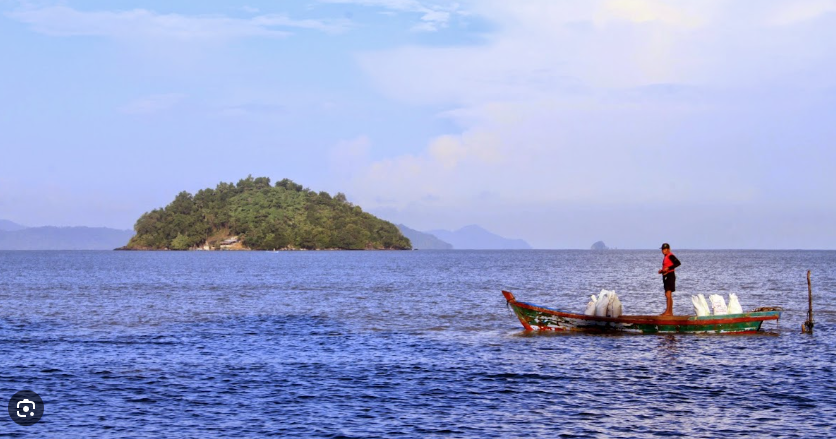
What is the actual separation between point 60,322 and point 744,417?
36201 mm

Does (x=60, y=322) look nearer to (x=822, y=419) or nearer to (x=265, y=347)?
(x=265, y=347)

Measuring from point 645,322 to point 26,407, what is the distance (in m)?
25.7

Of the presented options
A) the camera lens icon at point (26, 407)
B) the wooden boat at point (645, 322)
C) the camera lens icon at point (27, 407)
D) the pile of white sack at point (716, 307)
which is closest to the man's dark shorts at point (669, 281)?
the wooden boat at point (645, 322)

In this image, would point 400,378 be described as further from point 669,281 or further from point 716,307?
point 716,307

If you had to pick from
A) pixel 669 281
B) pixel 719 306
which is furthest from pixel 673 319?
pixel 719 306

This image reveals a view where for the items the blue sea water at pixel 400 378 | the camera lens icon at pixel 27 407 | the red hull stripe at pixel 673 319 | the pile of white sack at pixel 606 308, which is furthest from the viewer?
the pile of white sack at pixel 606 308

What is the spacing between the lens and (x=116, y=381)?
25.0m

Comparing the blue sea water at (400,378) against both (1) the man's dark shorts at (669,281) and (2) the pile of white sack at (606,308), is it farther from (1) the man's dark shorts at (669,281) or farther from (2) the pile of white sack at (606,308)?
(1) the man's dark shorts at (669,281)

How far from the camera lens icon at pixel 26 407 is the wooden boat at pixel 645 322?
22015mm

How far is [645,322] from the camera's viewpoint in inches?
1442

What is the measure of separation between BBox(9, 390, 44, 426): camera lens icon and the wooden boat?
867 inches

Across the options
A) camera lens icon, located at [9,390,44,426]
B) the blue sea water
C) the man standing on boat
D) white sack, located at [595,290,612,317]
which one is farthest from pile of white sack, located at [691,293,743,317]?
camera lens icon, located at [9,390,44,426]

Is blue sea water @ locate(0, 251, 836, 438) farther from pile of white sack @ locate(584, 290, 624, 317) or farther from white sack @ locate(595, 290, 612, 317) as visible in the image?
white sack @ locate(595, 290, 612, 317)

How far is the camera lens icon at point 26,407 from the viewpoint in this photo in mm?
20031
